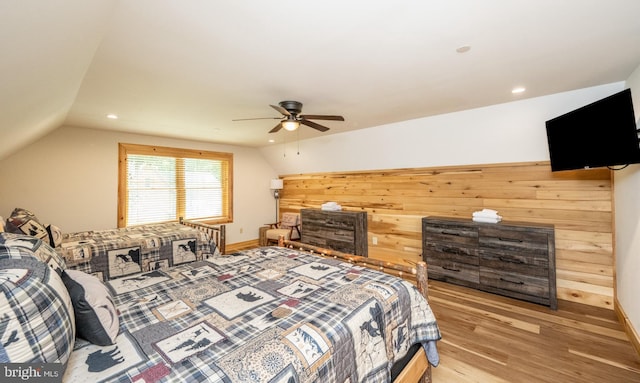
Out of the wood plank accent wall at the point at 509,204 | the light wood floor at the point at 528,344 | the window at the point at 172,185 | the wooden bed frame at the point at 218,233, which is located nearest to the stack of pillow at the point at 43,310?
the light wood floor at the point at 528,344

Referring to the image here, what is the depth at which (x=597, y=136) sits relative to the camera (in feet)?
7.29

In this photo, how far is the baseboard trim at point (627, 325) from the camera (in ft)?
7.29

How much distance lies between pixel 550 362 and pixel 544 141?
238cm

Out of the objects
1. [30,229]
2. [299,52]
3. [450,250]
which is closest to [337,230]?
[450,250]

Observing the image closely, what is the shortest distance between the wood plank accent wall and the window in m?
2.63

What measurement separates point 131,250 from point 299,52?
3.01 metres

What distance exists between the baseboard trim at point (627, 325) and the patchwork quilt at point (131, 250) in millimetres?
4493

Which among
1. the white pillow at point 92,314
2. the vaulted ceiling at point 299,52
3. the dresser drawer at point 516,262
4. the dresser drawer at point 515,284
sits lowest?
the dresser drawer at point 515,284

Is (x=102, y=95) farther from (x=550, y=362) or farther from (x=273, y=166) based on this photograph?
(x=550, y=362)

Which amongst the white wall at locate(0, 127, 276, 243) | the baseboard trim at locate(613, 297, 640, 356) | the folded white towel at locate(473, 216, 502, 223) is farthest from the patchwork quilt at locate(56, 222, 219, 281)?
the baseboard trim at locate(613, 297, 640, 356)

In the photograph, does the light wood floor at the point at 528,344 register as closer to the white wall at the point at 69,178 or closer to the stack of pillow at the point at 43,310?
the stack of pillow at the point at 43,310

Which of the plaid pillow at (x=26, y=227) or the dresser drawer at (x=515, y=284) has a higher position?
the plaid pillow at (x=26, y=227)

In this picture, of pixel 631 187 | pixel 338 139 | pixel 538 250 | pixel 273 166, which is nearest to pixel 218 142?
pixel 273 166

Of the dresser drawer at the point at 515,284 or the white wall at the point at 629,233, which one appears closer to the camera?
the white wall at the point at 629,233
